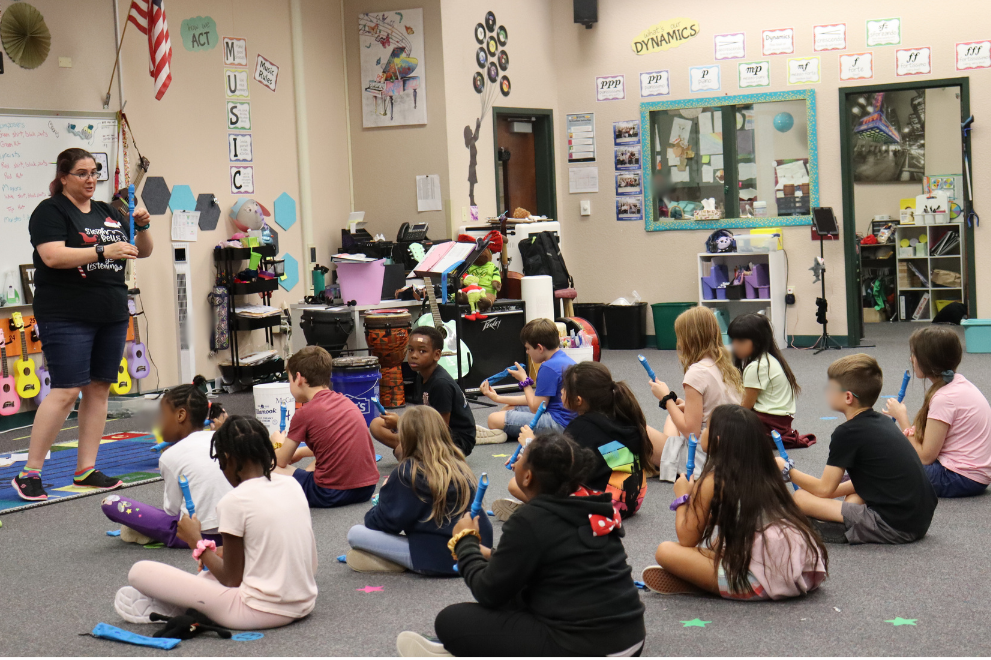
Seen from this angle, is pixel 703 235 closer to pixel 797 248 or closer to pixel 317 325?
pixel 797 248

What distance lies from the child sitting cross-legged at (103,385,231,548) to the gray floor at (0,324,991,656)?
3.8 inches

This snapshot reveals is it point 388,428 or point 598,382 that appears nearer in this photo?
point 598,382

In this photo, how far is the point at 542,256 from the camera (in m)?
9.12

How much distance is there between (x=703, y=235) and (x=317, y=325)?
14.1 ft

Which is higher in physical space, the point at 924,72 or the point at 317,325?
the point at 924,72

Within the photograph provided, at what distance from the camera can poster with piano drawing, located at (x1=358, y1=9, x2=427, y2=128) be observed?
31.5 ft

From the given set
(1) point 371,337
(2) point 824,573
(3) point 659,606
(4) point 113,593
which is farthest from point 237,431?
(1) point 371,337

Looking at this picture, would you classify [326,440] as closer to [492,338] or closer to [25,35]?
[492,338]

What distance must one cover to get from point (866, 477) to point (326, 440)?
7.10 ft

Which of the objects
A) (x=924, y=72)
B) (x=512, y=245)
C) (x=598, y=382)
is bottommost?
(x=598, y=382)

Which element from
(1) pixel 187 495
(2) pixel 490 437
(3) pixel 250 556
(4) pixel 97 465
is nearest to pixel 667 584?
(3) pixel 250 556

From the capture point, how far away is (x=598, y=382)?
412cm

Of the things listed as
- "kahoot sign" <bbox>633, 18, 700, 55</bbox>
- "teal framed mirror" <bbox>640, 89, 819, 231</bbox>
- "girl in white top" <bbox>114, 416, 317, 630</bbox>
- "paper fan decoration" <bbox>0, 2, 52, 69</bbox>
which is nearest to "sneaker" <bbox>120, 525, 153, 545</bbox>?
"girl in white top" <bbox>114, 416, 317, 630</bbox>

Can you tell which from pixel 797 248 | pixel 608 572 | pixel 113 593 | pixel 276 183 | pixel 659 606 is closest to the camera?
pixel 608 572
